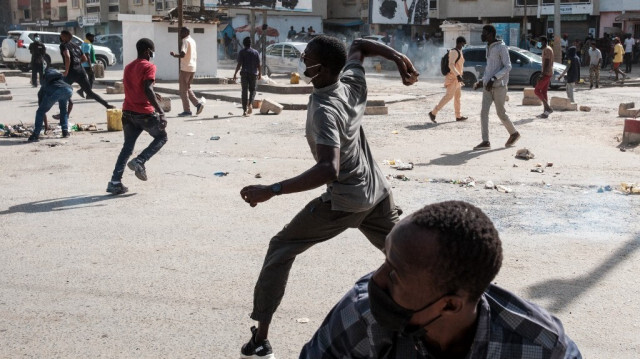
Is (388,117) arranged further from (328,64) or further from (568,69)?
(328,64)

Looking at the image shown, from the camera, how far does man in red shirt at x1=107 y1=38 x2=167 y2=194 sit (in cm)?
847

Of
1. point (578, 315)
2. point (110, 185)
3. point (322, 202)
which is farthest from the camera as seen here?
point (110, 185)

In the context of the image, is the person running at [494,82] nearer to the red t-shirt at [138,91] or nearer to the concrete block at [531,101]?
the red t-shirt at [138,91]

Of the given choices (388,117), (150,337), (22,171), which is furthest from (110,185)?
(388,117)

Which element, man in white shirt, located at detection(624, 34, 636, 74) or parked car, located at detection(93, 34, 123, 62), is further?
parked car, located at detection(93, 34, 123, 62)

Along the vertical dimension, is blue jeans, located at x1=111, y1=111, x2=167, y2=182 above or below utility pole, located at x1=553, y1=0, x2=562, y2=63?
below

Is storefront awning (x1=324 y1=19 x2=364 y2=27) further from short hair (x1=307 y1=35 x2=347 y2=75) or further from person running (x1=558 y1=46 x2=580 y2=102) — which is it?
short hair (x1=307 y1=35 x2=347 y2=75)

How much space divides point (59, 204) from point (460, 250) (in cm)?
706

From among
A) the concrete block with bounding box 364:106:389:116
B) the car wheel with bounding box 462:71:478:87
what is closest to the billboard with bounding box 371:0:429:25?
the car wheel with bounding box 462:71:478:87

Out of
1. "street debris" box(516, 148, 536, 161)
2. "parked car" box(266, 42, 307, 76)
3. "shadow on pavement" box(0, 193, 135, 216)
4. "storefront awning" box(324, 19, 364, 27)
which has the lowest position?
→ "shadow on pavement" box(0, 193, 135, 216)

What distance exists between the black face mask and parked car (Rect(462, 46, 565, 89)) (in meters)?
24.7

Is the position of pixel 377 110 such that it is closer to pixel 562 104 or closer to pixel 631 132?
pixel 562 104

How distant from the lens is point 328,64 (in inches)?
151

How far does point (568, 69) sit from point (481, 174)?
10103mm
